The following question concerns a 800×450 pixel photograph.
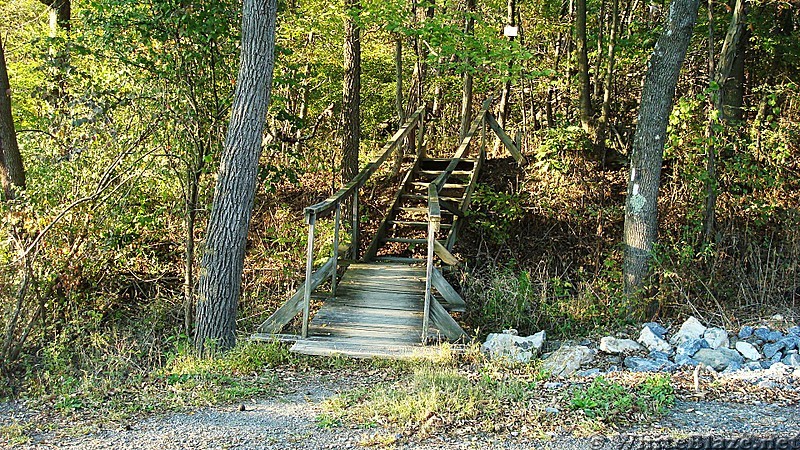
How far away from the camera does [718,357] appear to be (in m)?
6.93

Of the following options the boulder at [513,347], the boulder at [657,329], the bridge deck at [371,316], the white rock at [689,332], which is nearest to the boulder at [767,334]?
the white rock at [689,332]

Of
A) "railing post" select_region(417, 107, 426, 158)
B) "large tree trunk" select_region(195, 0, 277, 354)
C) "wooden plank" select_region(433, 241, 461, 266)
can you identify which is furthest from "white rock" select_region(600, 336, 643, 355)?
"railing post" select_region(417, 107, 426, 158)

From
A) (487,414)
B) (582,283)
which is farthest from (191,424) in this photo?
(582,283)

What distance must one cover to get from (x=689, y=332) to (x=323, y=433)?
14.7 feet

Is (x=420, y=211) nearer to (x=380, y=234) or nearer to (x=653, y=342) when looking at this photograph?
(x=380, y=234)

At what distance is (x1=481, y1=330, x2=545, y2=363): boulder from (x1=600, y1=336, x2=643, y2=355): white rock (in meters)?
0.67

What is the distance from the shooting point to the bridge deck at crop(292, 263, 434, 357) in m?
7.25

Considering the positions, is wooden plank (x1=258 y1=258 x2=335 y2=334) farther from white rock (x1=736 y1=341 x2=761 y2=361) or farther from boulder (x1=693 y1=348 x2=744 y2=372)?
white rock (x1=736 y1=341 x2=761 y2=361)

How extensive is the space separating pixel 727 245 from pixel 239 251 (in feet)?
24.9

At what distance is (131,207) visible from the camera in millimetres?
9719

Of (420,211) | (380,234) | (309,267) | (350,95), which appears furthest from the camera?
(350,95)

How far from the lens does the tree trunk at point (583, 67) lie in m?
12.2

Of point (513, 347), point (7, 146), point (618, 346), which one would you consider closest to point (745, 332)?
point (618, 346)

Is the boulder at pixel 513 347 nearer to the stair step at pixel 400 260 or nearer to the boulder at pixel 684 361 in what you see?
the boulder at pixel 684 361
